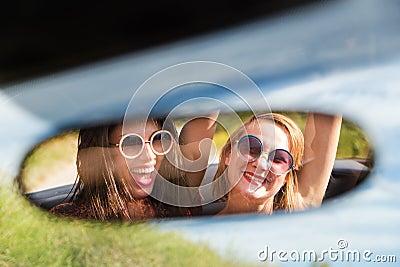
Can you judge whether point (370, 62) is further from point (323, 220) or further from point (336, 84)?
point (323, 220)

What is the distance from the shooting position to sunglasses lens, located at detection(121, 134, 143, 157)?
1.30m

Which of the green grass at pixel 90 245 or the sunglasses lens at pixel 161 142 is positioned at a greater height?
the sunglasses lens at pixel 161 142

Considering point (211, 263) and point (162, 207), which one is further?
point (162, 207)

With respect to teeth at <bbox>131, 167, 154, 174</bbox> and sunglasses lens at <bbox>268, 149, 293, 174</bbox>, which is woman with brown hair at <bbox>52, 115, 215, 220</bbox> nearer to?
teeth at <bbox>131, 167, 154, 174</bbox>

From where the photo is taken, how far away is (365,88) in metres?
1.12

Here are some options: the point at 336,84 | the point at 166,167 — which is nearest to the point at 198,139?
the point at 166,167

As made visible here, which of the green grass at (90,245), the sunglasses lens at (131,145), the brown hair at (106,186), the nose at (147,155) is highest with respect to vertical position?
the sunglasses lens at (131,145)

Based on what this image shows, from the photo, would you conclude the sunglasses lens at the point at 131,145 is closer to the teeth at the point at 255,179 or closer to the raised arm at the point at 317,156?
the teeth at the point at 255,179

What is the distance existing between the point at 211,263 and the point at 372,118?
46 cm

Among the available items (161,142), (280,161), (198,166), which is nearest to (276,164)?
(280,161)

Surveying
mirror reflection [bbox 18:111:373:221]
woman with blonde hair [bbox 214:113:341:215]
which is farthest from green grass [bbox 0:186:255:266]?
woman with blonde hair [bbox 214:113:341:215]

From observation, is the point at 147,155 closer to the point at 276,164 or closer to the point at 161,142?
the point at 161,142

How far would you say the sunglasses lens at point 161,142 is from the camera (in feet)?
4.24

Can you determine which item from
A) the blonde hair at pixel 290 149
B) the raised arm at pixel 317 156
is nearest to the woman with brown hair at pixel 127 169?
the blonde hair at pixel 290 149
